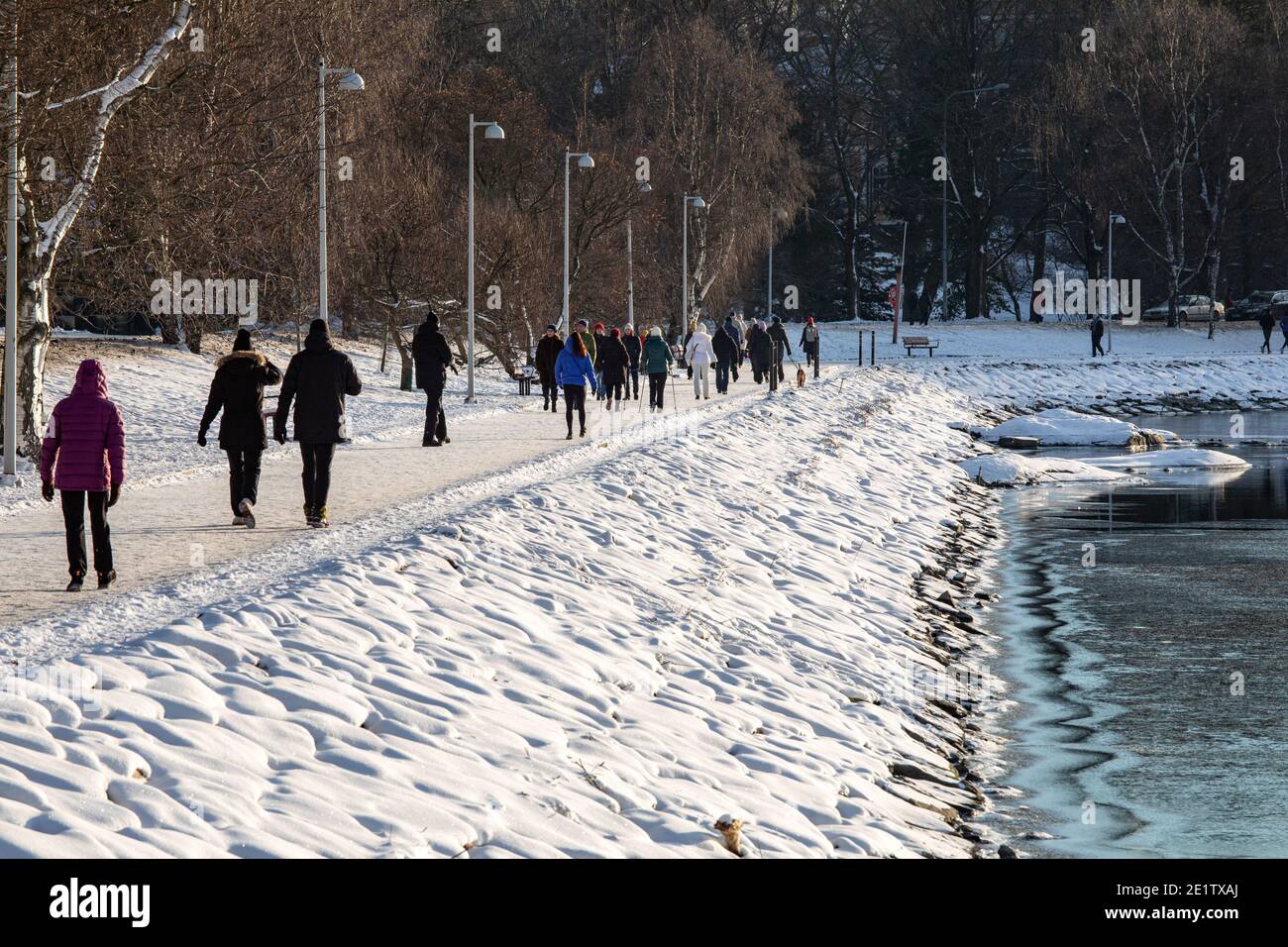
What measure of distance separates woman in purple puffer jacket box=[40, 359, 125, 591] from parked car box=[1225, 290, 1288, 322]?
69.0 meters

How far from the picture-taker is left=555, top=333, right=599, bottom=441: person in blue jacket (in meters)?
26.0

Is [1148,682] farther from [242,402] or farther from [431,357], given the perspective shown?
[431,357]

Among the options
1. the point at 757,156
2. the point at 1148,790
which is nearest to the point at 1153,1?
the point at 757,156

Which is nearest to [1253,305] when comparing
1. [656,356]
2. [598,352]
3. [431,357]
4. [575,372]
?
[598,352]

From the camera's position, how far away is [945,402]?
156ft

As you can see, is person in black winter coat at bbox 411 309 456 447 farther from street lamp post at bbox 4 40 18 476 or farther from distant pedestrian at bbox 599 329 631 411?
distant pedestrian at bbox 599 329 631 411

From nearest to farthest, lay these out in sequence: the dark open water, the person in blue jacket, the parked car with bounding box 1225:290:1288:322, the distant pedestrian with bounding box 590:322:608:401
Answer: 1. the dark open water
2. the person in blue jacket
3. the distant pedestrian with bounding box 590:322:608:401
4. the parked car with bounding box 1225:290:1288:322

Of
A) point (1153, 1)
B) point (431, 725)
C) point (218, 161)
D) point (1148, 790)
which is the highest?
point (1153, 1)

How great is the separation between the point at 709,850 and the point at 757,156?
5676 centimetres

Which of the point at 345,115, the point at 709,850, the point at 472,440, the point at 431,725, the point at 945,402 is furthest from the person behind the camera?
the point at 945,402

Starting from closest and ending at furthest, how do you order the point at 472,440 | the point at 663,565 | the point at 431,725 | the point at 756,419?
1. the point at 431,725
2. the point at 663,565
3. the point at 472,440
4. the point at 756,419

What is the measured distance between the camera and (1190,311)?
7550cm

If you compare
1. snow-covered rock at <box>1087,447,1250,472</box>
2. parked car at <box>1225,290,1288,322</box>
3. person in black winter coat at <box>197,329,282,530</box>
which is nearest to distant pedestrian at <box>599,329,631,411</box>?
snow-covered rock at <box>1087,447,1250,472</box>
